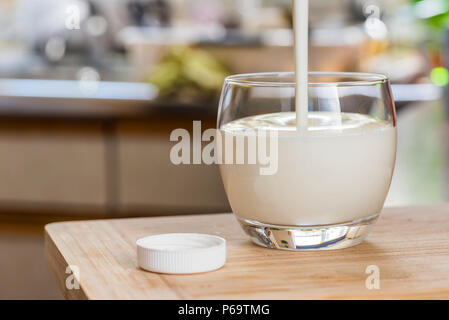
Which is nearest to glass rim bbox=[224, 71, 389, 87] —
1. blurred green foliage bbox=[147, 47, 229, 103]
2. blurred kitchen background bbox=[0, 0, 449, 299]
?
blurred kitchen background bbox=[0, 0, 449, 299]

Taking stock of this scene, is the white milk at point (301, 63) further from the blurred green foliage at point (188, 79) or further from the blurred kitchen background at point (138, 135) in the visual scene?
the blurred green foliage at point (188, 79)

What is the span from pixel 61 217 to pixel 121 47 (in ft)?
5.67

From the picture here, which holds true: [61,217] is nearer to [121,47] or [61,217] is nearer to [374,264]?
[121,47]

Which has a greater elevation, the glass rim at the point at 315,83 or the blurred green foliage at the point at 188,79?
the glass rim at the point at 315,83

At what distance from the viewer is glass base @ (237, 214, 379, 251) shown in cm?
74

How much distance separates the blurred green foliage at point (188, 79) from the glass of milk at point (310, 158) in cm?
195

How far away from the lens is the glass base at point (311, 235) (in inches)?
29.3

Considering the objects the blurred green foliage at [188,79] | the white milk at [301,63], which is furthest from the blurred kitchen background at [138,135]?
the white milk at [301,63]

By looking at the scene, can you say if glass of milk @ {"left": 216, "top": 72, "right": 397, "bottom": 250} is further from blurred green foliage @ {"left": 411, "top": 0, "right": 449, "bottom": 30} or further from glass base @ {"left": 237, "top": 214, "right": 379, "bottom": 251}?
blurred green foliage @ {"left": 411, "top": 0, "right": 449, "bottom": 30}

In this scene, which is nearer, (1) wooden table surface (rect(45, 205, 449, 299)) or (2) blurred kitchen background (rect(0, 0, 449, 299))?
(1) wooden table surface (rect(45, 205, 449, 299))

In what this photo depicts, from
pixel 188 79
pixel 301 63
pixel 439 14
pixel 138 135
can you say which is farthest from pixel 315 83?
pixel 439 14

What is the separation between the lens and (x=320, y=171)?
2.37 feet

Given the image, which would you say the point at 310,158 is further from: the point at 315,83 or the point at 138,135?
the point at 138,135

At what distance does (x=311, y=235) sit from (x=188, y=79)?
6.76 feet
